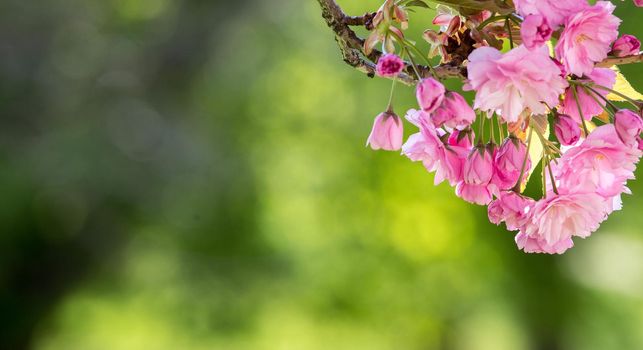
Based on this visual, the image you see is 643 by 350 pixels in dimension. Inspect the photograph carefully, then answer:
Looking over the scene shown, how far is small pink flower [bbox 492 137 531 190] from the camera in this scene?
2.90 feet

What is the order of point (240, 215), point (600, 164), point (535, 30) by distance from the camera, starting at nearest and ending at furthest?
point (535, 30), point (600, 164), point (240, 215)

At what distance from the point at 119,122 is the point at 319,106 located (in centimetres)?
244

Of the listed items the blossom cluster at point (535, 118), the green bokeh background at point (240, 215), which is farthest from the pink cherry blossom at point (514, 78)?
the green bokeh background at point (240, 215)

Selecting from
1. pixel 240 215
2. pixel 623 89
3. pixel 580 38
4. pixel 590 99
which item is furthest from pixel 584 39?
pixel 240 215

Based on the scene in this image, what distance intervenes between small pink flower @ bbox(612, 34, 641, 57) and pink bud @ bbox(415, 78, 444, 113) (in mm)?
187

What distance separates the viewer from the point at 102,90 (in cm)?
678

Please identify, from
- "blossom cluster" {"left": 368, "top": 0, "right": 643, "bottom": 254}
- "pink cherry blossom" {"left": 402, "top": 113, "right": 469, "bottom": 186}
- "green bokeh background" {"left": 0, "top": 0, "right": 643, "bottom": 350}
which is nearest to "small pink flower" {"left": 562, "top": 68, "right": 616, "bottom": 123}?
"blossom cluster" {"left": 368, "top": 0, "right": 643, "bottom": 254}

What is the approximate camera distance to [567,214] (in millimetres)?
853

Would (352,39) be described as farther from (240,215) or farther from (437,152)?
(240,215)

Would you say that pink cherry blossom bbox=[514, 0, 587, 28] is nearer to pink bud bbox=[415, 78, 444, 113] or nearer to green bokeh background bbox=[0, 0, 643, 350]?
pink bud bbox=[415, 78, 444, 113]

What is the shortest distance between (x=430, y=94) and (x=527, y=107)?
0.34 ft

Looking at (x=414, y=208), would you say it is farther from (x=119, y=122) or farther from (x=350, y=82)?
(x=119, y=122)

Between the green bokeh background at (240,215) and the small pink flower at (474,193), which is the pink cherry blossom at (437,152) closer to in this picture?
the small pink flower at (474,193)

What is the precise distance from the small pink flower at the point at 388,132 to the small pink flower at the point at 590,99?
0.53 feet
